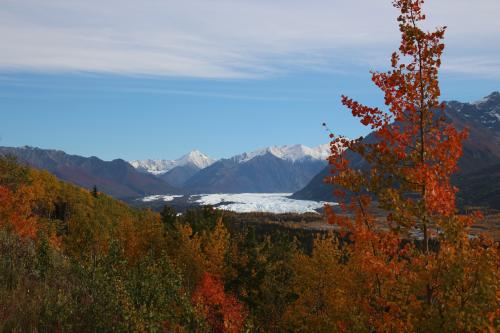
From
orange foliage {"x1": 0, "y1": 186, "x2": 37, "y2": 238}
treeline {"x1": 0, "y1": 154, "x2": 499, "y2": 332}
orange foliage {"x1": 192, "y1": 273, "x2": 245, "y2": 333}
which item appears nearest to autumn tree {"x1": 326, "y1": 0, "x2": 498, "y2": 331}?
treeline {"x1": 0, "y1": 154, "x2": 499, "y2": 332}

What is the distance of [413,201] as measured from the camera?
1400 centimetres

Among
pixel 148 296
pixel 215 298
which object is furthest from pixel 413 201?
pixel 215 298


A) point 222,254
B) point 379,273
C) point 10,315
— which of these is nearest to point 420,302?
point 379,273

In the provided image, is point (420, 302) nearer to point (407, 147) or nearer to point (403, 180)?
point (403, 180)

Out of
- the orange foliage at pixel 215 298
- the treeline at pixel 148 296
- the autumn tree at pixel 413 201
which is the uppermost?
the autumn tree at pixel 413 201

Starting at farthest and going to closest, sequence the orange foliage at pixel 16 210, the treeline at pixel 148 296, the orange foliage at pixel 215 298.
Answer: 1. the orange foliage at pixel 16 210
2. the orange foliage at pixel 215 298
3. the treeline at pixel 148 296

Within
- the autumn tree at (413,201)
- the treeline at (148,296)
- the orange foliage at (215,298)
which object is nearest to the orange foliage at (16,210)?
the orange foliage at (215,298)

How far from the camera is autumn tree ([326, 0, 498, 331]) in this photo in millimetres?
13477

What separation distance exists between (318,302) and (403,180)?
112ft

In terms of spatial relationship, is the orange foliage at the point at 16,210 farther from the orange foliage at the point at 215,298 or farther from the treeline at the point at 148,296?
the treeline at the point at 148,296

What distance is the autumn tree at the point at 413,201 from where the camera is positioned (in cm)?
1348

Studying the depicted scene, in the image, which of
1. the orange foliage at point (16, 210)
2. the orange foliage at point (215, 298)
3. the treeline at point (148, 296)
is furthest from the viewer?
the orange foliage at point (16, 210)

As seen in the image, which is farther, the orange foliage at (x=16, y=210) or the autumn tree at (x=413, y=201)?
the orange foliage at (x=16, y=210)

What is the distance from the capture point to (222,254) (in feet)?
236
